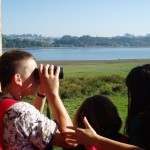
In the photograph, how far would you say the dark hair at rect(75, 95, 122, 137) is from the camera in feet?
9.16

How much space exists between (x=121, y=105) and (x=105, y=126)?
10.1m

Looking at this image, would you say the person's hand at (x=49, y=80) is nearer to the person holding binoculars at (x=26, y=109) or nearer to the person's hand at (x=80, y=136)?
the person holding binoculars at (x=26, y=109)

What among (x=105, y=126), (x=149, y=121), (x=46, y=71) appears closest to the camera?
(x=46, y=71)

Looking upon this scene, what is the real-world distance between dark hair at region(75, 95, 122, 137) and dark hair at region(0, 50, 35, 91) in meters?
0.81

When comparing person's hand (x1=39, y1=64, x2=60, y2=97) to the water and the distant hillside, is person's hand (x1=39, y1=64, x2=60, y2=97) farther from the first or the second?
the distant hillside

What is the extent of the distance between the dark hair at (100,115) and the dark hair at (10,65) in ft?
2.66

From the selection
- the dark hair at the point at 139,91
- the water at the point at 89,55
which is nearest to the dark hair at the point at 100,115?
the dark hair at the point at 139,91

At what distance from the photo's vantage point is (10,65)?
6.97 ft

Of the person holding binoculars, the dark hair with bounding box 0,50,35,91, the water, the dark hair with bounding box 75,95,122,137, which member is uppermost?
the dark hair with bounding box 0,50,35,91

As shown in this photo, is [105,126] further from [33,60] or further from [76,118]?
[33,60]

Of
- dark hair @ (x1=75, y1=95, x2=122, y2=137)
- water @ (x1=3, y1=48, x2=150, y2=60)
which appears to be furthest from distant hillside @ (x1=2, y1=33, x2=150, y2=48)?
dark hair @ (x1=75, y1=95, x2=122, y2=137)

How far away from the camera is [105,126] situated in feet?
9.21

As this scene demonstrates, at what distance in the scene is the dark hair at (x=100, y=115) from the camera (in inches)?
110

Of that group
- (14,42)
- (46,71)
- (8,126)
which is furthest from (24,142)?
(14,42)
